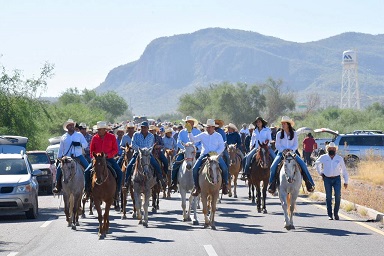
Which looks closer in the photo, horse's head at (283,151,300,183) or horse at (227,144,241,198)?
horse's head at (283,151,300,183)

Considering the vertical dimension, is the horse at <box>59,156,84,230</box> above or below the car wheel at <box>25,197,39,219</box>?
above

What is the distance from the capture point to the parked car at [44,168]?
34031 mm

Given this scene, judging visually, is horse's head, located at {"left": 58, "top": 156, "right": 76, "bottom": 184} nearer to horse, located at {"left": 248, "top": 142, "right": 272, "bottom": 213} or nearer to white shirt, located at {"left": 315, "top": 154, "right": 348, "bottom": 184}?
horse, located at {"left": 248, "top": 142, "right": 272, "bottom": 213}

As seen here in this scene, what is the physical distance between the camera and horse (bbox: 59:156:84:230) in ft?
67.8

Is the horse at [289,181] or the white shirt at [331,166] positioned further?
the white shirt at [331,166]

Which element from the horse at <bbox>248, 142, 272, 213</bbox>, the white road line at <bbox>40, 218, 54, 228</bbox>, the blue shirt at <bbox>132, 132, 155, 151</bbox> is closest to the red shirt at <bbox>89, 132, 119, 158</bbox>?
the blue shirt at <bbox>132, 132, 155, 151</bbox>

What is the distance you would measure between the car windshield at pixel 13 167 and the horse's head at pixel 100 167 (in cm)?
659

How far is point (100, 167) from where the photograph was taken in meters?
18.9

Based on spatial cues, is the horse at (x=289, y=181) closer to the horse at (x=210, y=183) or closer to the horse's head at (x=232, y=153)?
the horse at (x=210, y=183)

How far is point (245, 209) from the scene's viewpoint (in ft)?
81.8

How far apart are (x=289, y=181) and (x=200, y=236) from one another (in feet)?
8.87

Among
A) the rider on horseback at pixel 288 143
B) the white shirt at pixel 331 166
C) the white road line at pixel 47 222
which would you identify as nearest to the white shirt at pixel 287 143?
the rider on horseback at pixel 288 143

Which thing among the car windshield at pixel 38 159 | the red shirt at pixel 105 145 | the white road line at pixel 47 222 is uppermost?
the red shirt at pixel 105 145

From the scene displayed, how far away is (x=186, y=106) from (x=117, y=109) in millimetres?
22612
